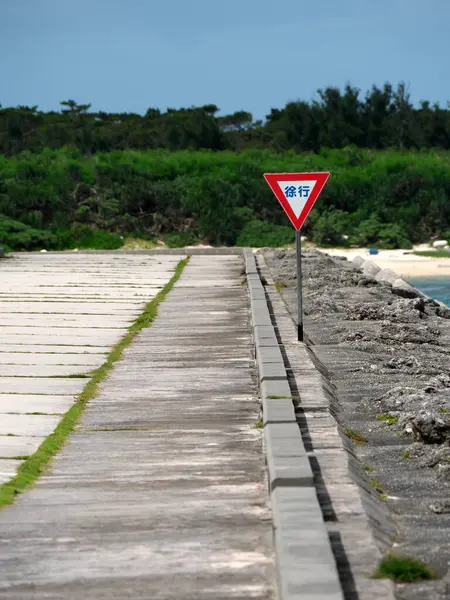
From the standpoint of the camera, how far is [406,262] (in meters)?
39.2

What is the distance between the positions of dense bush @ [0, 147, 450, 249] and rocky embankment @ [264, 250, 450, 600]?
25289 millimetres

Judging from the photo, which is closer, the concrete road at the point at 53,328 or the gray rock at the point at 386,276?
the concrete road at the point at 53,328

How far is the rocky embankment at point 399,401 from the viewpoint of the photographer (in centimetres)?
496

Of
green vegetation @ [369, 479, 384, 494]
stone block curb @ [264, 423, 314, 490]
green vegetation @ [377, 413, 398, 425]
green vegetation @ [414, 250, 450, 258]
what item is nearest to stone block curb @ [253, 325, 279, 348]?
green vegetation @ [377, 413, 398, 425]

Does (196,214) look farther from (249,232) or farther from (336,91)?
(336,91)

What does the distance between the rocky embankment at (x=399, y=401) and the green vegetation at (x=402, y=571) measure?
50 mm

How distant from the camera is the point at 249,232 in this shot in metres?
42.1

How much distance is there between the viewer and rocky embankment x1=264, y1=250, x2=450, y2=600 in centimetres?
496

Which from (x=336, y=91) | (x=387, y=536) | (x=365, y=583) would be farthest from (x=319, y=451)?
(x=336, y=91)

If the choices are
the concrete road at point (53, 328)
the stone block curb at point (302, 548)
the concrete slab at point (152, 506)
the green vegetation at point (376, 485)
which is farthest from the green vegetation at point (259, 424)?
the stone block curb at point (302, 548)

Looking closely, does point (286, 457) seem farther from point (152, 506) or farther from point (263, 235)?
point (263, 235)

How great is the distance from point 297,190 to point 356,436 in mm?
4094

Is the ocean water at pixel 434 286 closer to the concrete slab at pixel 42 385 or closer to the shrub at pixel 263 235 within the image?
the shrub at pixel 263 235

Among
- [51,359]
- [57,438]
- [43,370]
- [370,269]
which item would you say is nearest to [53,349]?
[51,359]
